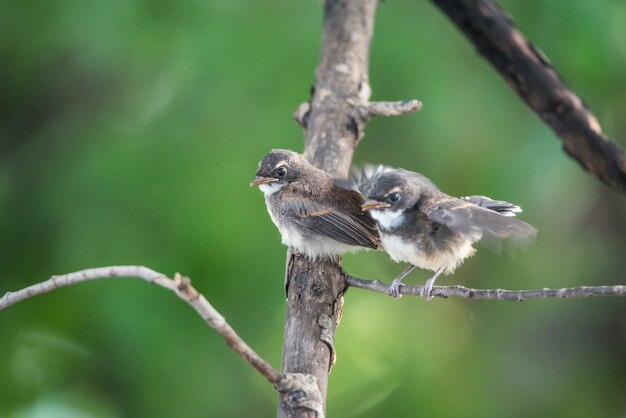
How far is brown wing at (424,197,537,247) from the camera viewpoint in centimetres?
262

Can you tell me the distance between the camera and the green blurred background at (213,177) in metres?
4.71

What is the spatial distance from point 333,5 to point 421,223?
1.65 meters

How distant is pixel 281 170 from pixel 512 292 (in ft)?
5.33

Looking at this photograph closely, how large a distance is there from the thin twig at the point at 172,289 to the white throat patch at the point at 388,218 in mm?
956

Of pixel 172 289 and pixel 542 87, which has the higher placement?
pixel 542 87

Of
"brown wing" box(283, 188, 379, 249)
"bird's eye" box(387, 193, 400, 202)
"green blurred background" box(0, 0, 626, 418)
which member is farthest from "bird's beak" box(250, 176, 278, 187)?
"green blurred background" box(0, 0, 626, 418)

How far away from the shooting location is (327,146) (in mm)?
3848

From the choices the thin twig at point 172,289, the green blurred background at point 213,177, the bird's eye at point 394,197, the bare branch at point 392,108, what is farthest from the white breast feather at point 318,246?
the green blurred background at point 213,177

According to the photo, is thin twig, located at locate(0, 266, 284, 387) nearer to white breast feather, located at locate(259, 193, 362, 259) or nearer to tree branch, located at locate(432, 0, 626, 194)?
white breast feather, located at locate(259, 193, 362, 259)

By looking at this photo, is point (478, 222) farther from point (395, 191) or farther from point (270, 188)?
point (270, 188)

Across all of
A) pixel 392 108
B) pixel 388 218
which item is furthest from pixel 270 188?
pixel 388 218

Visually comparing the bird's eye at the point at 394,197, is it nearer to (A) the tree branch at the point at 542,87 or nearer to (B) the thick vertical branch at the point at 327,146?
(B) the thick vertical branch at the point at 327,146

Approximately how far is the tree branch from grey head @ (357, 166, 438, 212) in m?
0.67

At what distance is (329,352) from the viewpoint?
2.95m
